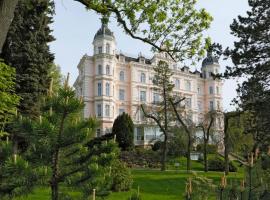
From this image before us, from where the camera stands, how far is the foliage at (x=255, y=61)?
21.2m

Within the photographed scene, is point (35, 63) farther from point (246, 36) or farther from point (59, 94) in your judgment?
point (59, 94)

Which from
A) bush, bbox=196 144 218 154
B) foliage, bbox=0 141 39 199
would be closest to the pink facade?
bush, bbox=196 144 218 154

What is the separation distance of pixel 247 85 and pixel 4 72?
12.5 metres

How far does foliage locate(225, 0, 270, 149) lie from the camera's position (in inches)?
837

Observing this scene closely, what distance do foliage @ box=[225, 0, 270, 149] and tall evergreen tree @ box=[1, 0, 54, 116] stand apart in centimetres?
1014

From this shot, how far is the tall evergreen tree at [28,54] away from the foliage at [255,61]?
33.3ft

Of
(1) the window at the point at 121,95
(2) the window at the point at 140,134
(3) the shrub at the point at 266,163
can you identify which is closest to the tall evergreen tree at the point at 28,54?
(3) the shrub at the point at 266,163

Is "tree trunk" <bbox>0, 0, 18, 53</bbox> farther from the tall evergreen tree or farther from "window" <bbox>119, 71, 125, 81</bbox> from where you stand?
"window" <bbox>119, 71, 125, 81</bbox>

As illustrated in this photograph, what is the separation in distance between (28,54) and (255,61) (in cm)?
1198

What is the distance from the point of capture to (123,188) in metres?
17.3

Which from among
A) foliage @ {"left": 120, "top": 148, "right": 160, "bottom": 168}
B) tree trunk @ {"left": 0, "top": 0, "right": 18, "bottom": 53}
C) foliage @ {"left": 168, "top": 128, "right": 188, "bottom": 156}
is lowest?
foliage @ {"left": 120, "top": 148, "right": 160, "bottom": 168}

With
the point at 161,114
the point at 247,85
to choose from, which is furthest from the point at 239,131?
the point at 247,85

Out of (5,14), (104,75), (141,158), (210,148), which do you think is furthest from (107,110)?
(5,14)

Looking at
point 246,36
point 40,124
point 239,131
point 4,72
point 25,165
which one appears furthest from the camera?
point 239,131
